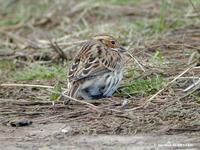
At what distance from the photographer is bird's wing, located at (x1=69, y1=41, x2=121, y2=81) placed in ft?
22.7

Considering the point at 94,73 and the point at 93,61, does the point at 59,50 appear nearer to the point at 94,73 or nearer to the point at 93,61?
the point at 93,61

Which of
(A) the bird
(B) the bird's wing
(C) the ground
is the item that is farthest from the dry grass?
(B) the bird's wing

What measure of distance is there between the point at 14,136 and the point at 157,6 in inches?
218

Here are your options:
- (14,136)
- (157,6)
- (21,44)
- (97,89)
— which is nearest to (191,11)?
(157,6)

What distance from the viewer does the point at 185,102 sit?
668cm

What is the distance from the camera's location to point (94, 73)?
274 inches

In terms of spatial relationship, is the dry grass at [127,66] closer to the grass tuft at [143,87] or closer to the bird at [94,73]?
the grass tuft at [143,87]

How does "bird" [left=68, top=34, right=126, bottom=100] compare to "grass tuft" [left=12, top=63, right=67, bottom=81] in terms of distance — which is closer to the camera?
"bird" [left=68, top=34, right=126, bottom=100]

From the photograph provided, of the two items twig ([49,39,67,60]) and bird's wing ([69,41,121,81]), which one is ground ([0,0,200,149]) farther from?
bird's wing ([69,41,121,81])

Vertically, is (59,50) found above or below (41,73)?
above

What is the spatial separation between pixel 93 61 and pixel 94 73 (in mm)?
176

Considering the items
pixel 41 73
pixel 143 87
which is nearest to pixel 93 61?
pixel 143 87

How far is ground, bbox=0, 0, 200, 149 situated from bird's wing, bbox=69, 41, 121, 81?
0.83 ft

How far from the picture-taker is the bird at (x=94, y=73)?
271 inches
